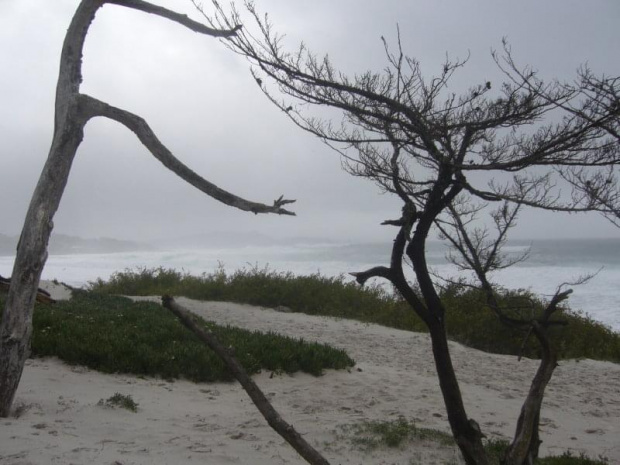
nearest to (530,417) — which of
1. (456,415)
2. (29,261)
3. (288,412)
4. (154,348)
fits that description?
(456,415)

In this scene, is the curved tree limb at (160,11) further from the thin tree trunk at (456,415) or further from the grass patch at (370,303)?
the grass patch at (370,303)

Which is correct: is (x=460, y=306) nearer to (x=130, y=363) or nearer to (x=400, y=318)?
(x=400, y=318)

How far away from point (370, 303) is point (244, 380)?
13.5 metres

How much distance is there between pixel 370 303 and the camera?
50.3 ft

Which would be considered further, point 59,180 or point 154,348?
point 154,348

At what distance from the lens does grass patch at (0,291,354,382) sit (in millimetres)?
6594

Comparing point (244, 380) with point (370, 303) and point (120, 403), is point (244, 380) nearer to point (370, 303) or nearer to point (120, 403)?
point (120, 403)

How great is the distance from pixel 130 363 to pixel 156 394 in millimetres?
952

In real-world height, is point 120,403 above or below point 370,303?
below

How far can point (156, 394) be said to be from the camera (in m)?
5.76

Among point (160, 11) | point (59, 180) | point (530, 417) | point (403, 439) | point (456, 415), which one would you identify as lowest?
point (403, 439)

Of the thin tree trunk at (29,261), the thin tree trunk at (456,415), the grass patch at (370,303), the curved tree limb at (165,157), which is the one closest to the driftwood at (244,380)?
the thin tree trunk at (456,415)

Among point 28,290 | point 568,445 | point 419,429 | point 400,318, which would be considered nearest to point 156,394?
point 28,290

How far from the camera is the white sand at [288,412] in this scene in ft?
13.1
